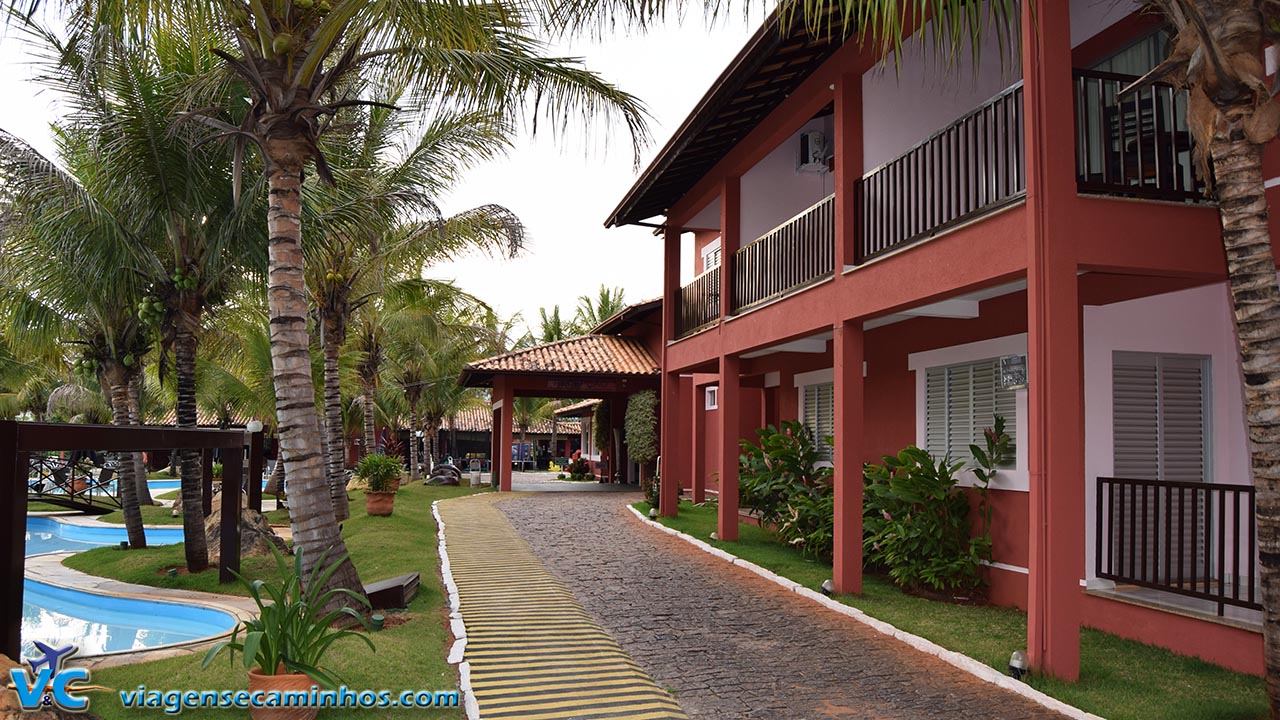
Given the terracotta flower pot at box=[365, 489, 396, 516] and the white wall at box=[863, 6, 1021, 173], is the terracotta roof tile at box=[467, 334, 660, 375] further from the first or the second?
the white wall at box=[863, 6, 1021, 173]

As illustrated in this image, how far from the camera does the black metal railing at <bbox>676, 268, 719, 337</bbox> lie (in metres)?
15.3

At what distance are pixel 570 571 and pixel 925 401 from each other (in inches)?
192

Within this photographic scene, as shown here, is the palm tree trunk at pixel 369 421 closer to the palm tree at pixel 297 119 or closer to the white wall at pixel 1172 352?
the palm tree at pixel 297 119

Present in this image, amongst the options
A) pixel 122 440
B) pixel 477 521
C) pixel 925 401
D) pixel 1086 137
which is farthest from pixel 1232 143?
pixel 477 521

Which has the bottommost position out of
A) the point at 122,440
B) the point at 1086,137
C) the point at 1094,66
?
the point at 122,440

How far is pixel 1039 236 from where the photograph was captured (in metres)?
6.56

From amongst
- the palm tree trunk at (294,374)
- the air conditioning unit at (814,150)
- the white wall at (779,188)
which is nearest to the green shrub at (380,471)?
the white wall at (779,188)

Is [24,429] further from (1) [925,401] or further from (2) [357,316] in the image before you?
(2) [357,316]

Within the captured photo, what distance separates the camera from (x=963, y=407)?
10.3m

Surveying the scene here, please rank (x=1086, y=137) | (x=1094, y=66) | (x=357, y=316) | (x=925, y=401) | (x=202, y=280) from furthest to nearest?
(x=357, y=316)
(x=202, y=280)
(x=925, y=401)
(x=1094, y=66)
(x=1086, y=137)

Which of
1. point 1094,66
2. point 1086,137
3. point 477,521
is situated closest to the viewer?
point 1086,137

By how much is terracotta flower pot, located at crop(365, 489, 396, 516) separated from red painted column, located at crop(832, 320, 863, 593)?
953 centimetres

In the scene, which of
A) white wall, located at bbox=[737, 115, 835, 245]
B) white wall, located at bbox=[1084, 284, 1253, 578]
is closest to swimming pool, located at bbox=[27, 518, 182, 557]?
white wall, located at bbox=[737, 115, 835, 245]

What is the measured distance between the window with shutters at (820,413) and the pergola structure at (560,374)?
9054mm
